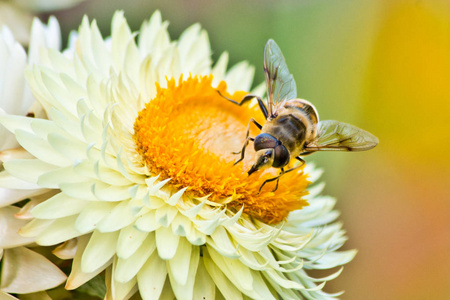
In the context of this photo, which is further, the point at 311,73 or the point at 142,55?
the point at 311,73

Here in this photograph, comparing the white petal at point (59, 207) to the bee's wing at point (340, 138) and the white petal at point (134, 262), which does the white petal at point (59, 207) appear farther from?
the bee's wing at point (340, 138)

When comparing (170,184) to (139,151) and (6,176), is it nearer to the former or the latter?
(139,151)

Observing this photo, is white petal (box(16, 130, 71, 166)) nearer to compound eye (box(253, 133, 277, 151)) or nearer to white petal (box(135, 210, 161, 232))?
white petal (box(135, 210, 161, 232))

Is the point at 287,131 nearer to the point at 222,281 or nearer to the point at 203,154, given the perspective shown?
the point at 203,154

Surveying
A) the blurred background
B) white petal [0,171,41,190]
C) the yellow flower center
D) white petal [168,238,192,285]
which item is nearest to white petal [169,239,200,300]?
white petal [168,238,192,285]

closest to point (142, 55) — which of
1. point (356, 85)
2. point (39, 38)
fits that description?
point (39, 38)

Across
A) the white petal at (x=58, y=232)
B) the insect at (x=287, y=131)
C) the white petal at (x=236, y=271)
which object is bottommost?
the white petal at (x=58, y=232)

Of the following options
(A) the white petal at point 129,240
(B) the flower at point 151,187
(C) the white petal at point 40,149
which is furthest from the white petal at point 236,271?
(C) the white petal at point 40,149
